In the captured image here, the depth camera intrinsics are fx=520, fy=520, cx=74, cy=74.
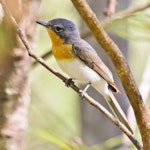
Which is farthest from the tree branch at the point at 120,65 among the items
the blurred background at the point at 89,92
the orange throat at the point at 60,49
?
the orange throat at the point at 60,49

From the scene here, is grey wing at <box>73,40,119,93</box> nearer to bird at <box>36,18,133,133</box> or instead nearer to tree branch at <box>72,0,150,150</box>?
bird at <box>36,18,133,133</box>

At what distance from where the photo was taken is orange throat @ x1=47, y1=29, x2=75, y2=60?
2043 millimetres

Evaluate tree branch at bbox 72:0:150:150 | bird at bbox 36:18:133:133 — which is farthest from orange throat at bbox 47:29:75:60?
tree branch at bbox 72:0:150:150

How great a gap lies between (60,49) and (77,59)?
84 mm

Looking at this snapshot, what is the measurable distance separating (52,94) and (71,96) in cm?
25

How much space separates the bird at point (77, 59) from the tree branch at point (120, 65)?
69cm

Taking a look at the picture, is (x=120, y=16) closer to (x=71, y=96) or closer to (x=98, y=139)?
(x=98, y=139)

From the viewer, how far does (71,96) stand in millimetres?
4172

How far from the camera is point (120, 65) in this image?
1.25 metres

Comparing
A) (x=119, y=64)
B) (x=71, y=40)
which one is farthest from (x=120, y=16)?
(x=119, y=64)

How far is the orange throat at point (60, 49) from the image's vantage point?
6.70 feet

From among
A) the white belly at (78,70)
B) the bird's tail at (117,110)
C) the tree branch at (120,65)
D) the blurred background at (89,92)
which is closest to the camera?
the tree branch at (120,65)

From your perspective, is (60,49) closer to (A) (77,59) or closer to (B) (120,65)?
(A) (77,59)

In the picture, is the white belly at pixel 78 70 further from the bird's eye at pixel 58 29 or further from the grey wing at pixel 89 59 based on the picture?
the bird's eye at pixel 58 29
